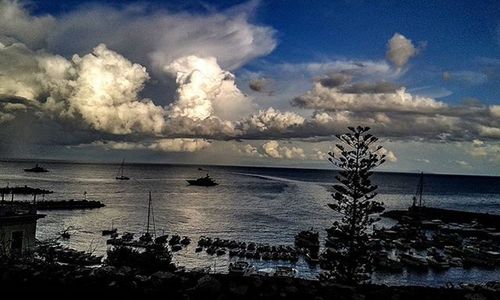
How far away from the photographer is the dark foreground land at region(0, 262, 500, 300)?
688 cm

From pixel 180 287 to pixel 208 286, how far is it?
51 cm

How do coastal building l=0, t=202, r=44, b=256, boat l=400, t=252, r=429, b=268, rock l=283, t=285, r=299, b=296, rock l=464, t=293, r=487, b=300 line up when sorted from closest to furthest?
rock l=283, t=285, r=299, b=296, rock l=464, t=293, r=487, b=300, coastal building l=0, t=202, r=44, b=256, boat l=400, t=252, r=429, b=268

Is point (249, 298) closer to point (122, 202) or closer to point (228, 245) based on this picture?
point (228, 245)

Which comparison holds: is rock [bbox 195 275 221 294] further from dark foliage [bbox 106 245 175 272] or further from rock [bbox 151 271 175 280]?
dark foliage [bbox 106 245 175 272]

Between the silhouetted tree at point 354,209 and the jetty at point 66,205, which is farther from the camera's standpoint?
the jetty at point 66,205

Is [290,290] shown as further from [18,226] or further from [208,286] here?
[18,226]

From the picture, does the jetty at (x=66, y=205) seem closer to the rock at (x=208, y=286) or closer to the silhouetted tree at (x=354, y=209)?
the silhouetted tree at (x=354, y=209)

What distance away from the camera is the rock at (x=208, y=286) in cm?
689

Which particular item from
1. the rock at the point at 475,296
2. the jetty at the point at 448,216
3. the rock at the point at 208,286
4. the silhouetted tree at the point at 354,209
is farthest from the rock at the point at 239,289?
the jetty at the point at 448,216

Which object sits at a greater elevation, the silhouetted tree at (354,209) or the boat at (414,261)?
the silhouetted tree at (354,209)

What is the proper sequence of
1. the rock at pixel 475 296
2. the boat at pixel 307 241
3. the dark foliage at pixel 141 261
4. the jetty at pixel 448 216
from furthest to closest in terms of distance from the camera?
1. the jetty at pixel 448 216
2. the boat at pixel 307 241
3. the dark foliage at pixel 141 261
4. the rock at pixel 475 296

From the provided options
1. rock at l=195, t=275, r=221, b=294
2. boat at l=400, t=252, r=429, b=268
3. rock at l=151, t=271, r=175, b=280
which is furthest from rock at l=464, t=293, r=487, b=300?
boat at l=400, t=252, r=429, b=268

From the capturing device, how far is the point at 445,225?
84062mm

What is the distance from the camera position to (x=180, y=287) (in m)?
7.11
